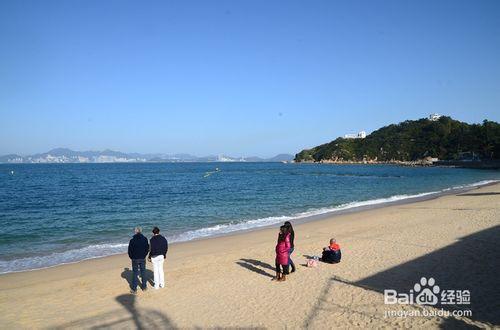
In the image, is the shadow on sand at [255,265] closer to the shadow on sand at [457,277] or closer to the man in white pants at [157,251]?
the shadow on sand at [457,277]

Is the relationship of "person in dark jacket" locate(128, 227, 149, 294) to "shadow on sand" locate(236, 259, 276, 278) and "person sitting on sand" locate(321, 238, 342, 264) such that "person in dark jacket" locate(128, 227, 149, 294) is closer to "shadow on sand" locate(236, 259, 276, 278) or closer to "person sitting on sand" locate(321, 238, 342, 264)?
"shadow on sand" locate(236, 259, 276, 278)

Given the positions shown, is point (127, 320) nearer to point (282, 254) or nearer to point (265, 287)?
point (265, 287)

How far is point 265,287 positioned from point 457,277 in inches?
196

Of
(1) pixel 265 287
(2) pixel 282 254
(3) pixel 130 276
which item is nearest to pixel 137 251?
(3) pixel 130 276

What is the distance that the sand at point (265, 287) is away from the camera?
7777mm

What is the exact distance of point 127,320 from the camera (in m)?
8.06

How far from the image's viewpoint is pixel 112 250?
1600 centimetres

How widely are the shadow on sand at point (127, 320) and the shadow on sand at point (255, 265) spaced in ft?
12.7

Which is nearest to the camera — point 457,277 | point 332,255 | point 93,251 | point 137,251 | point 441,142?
point 457,277

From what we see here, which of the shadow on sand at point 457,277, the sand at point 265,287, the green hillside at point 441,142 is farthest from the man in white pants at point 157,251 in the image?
the green hillside at point 441,142

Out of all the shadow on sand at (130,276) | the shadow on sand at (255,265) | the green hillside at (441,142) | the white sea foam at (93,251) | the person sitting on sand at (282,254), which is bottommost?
the white sea foam at (93,251)

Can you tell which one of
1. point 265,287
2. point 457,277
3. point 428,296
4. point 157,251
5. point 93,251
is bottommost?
point 93,251

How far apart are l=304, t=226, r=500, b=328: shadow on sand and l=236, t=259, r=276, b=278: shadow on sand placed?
221 cm

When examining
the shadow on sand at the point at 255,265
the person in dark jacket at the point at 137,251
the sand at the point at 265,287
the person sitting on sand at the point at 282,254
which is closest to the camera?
the sand at the point at 265,287
